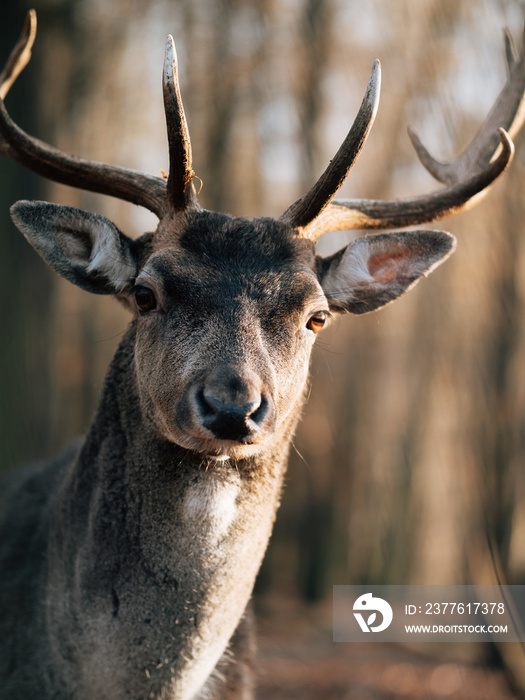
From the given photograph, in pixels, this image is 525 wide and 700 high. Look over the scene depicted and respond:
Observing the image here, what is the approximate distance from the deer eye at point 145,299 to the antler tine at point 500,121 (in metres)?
2.49

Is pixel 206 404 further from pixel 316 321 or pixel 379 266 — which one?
pixel 379 266

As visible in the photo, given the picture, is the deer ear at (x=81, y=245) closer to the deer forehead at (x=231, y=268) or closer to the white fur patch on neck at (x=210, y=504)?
the deer forehead at (x=231, y=268)

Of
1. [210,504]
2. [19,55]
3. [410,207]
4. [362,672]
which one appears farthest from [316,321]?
[362,672]

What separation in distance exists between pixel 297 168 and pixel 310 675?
8.34 meters

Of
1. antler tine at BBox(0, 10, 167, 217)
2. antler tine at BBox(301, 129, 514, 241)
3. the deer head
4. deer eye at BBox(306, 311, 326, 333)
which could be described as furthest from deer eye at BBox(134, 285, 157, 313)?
antler tine at BBox(301, 129, 514, 241)

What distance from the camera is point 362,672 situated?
816 centimetres

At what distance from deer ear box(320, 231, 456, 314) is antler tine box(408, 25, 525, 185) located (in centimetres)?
86

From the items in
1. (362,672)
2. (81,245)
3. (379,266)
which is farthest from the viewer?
(362,672)

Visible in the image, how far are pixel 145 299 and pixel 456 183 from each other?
2.30 metres

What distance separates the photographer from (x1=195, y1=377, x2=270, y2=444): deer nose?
2588 mm

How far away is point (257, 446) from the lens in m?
2.86

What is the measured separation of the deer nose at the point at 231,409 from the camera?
8.49ft

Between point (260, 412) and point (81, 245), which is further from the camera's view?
point (81, 245)

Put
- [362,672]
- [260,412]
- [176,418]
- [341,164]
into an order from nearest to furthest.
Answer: [260,412] < [176,418] < [341,164] < [362,672]
